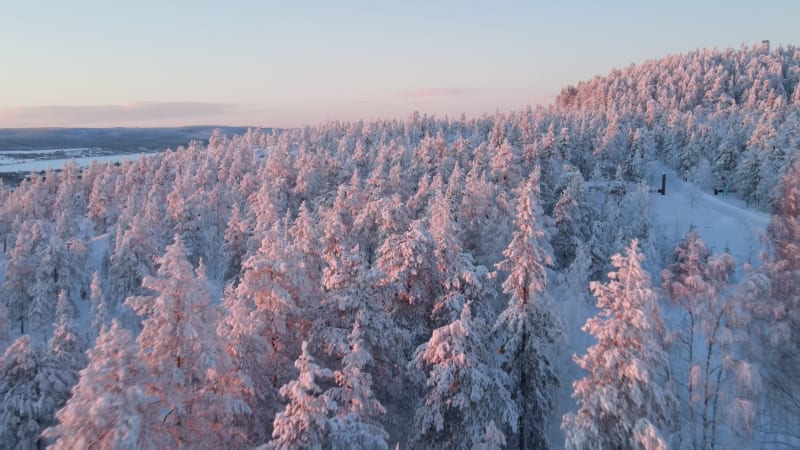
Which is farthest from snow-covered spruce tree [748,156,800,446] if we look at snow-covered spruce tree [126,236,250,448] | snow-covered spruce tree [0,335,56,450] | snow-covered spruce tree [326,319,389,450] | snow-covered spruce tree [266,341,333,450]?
snow-covered spruce tree [0,335,56,450]

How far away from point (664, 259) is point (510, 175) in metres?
14.3

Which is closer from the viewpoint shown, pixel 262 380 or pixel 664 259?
pixel 262 380

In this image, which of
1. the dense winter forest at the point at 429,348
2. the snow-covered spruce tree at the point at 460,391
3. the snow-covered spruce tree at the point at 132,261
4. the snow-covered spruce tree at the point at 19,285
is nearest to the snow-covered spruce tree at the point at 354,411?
the dense winter forest at the point at 429,348

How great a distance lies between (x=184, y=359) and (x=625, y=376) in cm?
1091

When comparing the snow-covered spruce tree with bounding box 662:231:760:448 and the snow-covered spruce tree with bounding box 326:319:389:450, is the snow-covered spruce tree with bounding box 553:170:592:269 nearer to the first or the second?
the snow-covered spruce tree with bounding box 662:231:760:448

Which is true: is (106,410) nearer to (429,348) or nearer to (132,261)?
(429,348)

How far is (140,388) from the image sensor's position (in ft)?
34.7

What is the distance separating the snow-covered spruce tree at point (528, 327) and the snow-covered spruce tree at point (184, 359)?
29.4 ft

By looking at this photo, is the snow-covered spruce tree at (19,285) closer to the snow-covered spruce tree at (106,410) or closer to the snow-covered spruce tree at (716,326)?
the snow-covered spruce tree at (106,410)

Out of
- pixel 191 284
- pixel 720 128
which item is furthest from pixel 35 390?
pixel 720 128

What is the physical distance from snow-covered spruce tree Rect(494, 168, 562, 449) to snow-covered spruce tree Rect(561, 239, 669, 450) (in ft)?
14.0

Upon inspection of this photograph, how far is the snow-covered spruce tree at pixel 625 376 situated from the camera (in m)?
11.7

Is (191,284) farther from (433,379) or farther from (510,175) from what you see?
(510,175)

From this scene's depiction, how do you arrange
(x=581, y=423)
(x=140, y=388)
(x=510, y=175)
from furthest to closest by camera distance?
(x=510, y=175) → (x=581, y=423) → (x=140, y=388)
